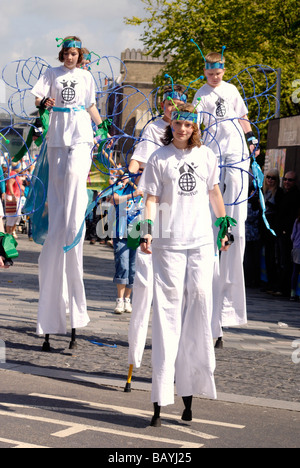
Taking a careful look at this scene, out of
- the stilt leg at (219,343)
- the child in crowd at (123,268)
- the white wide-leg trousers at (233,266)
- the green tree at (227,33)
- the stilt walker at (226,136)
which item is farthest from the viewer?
the green tree at (227,33)

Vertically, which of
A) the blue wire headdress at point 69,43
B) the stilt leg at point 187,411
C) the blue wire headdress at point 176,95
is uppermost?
the blue wire headdress at point 69,43

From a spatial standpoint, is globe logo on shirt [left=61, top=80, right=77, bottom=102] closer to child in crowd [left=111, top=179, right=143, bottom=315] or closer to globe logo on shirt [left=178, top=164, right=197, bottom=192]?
globe logo on shirt [left=178, top=164, right=197, bottom=192]

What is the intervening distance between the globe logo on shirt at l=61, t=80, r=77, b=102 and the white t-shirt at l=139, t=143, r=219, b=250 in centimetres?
252

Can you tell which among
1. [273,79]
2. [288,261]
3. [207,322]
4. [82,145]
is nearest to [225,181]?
[82,145]

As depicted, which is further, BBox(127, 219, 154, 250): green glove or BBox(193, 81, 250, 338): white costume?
BBox(193, 81, 250, 338): white costume

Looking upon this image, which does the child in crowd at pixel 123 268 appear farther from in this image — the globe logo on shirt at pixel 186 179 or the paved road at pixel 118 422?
the globe logo on shirt at pixel 186 179

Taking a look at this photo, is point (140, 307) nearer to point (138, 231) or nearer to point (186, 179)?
point (138, 231)

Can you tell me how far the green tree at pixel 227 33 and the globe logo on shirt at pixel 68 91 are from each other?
26.8 meters

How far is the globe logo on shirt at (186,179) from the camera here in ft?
19.6

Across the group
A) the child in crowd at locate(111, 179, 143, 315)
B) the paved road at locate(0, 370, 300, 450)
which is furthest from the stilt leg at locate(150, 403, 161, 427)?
the child in crowd at locate(111, 179, 143, 315)

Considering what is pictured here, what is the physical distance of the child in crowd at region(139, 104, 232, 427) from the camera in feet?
19.5

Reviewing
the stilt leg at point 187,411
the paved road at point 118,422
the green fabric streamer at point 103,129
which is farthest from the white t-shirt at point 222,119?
the stilt leg at point 187,411

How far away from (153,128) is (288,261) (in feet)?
26.7

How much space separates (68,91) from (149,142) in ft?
4.24
